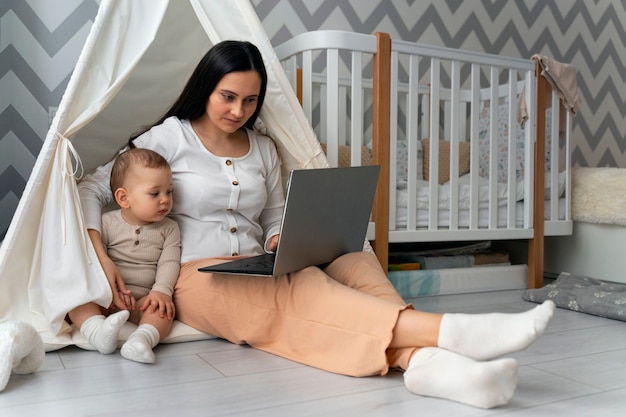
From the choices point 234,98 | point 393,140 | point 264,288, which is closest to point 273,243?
point 264,288

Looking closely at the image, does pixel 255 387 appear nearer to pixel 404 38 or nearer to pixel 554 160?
pixel 554 160

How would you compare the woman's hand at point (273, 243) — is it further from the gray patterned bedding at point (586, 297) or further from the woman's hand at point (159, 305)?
the gray patterned bedding at point (586, 297)

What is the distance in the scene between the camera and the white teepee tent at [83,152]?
4.38ft

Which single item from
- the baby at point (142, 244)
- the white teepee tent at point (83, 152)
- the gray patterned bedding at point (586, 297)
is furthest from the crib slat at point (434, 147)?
the baby at point (142, 244)

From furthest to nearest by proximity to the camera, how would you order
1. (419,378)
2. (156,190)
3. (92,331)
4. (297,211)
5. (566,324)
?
(566,324), (156,190), (92,331), (297,211), (419,378)

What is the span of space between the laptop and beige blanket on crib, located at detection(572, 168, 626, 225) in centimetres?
130

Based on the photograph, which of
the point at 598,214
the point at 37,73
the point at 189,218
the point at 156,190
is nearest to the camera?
the point at 156,190

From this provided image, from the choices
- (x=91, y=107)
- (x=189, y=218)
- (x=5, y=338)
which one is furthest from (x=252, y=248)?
(x=5, y=338)

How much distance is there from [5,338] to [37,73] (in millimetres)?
1352

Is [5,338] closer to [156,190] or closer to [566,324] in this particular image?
[156,190]

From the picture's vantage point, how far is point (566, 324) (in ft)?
5.52

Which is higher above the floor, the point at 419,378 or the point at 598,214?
the point at 598,214

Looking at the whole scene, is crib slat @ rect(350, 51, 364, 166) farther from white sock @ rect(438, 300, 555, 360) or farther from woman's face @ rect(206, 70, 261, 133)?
white sock @ rect(438, 300, 555, 360)

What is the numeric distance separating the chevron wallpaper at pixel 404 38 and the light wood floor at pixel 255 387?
44.1 inches
